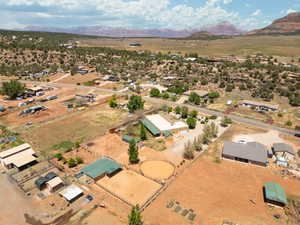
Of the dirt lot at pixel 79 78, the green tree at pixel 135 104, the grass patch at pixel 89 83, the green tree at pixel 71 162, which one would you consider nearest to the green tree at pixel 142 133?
the green tree at pixel 135 104

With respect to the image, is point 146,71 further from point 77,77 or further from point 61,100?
point 61,100

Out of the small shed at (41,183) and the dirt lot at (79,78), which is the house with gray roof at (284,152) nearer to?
the small shed at (41,183)

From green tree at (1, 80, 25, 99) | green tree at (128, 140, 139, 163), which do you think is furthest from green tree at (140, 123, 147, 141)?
green tree at (1, 80, 25, 99)

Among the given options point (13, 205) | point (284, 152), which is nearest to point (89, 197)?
point (13, 205)

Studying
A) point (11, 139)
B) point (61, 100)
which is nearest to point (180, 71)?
point (61, 100)

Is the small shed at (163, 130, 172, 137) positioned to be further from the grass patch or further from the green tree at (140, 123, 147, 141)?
the grass patch

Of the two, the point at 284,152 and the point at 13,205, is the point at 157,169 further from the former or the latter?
the point at 284,152
